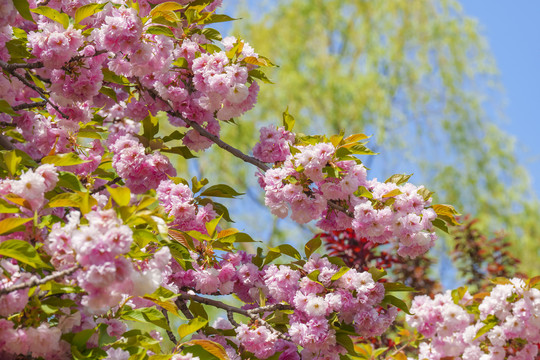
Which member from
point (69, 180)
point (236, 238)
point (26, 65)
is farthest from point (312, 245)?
point (26, 65)

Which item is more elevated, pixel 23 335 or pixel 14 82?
pixel 14 82

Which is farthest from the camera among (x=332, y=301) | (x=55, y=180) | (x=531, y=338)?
(x=531, y=338)

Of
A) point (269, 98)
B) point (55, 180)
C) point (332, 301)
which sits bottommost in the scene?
point (55, 180)

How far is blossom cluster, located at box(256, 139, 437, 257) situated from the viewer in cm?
237

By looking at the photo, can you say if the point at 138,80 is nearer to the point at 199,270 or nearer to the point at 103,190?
the point at 103,190

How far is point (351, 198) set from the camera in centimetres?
247

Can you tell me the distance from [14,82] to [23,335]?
1.40m

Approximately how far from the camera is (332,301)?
89.9 inches

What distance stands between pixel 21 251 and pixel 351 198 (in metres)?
1.31

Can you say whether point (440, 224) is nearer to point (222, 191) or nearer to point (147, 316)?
point (222, 191)

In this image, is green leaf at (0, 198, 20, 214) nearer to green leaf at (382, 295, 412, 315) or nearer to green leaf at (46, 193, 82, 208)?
green leaf at (46, 193, 82, 208)

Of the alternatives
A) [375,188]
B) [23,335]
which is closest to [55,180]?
[23,335]

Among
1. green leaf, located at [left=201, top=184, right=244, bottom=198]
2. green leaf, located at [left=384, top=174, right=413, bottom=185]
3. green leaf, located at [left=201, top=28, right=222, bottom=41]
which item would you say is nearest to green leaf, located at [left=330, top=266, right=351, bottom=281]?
green leaf, located at [left=384, top=174, right=413, bottom=185]

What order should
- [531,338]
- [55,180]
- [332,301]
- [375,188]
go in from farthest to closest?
1. [531,338]
2. [375,188]
3. [332,301]
4. [55,180]
